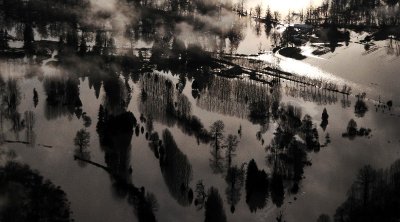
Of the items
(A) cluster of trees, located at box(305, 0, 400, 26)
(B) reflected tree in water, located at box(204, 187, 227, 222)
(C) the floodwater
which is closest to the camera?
(B) reflected tree in water, located at box(204, 187, 227, 222)

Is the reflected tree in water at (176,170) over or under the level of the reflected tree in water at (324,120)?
under

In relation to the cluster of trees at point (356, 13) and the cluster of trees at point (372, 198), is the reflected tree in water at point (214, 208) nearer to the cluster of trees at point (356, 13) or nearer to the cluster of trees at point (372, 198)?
the cluster of trees at point (372, 198)

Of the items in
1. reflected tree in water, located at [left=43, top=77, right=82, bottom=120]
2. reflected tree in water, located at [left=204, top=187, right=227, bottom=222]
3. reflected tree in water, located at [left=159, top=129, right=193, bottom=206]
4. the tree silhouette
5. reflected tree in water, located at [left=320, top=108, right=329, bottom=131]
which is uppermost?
reflected tree in water, located at [left=43, top=77, right=82, bottom=120]

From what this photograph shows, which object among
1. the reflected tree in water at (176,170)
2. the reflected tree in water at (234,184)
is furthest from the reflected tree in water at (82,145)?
the reflected tree in water at (234,184)

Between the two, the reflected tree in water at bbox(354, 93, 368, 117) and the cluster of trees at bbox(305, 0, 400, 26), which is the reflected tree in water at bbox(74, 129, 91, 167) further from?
the cluster of trees at bbox(305, 0, 400, 26)

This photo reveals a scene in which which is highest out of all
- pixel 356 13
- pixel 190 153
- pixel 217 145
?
pixel 356 13

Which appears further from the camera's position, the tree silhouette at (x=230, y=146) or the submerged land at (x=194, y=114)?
the tree silhouette at (x=230, y=146)

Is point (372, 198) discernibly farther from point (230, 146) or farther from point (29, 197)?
point (29, 197)

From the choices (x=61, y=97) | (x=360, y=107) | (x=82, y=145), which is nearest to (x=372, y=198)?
(x=360, y=107)

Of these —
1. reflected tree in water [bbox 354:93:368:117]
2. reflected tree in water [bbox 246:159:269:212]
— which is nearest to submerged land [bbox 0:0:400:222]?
reflected tree in water [bbox 246:159:269:212]

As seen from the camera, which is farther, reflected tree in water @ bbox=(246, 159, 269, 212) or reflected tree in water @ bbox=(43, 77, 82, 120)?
reflected tree in water @ bbox=(43, 77, 82, 120)

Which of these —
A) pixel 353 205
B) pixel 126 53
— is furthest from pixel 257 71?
pixel 353 205

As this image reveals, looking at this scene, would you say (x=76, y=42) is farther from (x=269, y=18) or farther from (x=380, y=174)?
(x=380, y=174)
